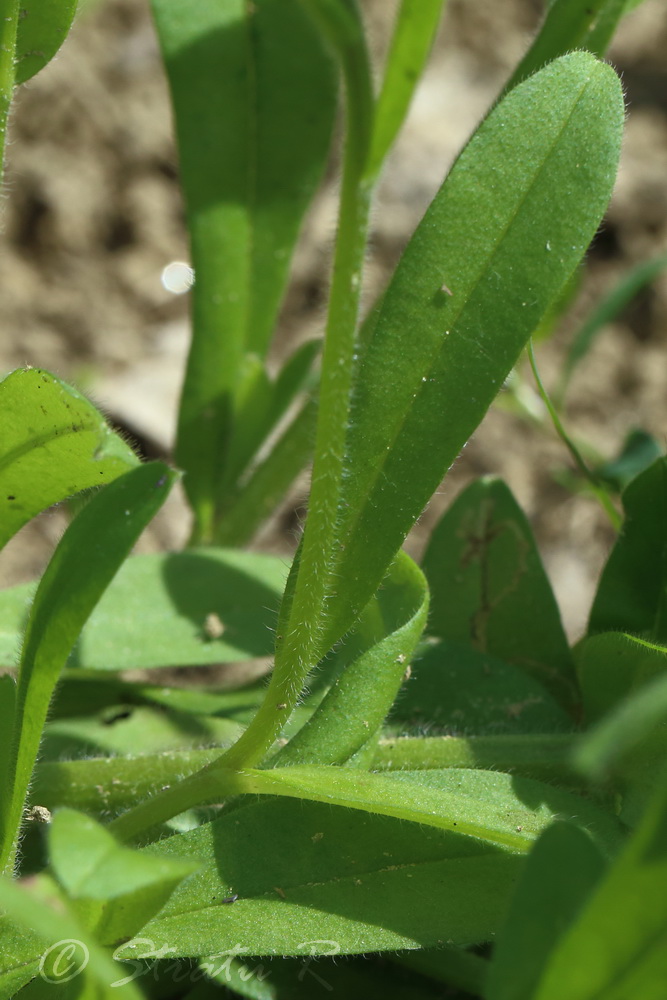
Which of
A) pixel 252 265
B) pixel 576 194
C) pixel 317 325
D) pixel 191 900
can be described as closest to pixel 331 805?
pixel 191 900

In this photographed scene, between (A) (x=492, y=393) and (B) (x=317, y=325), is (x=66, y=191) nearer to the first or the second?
(B) (x=317, y=325)

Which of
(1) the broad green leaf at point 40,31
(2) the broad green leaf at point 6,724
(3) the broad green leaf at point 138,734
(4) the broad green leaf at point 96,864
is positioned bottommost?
(3) the broad green leaf at point 138,734

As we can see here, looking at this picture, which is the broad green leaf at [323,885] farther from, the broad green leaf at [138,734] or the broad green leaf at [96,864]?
the broad green leaf at [138,734]

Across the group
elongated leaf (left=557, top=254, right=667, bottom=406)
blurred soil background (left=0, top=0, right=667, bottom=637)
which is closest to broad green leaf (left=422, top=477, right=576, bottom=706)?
elongated leaf (left=557, top=254, right=667, bottom=406)

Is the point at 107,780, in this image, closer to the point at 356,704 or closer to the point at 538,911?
the point at 356,704

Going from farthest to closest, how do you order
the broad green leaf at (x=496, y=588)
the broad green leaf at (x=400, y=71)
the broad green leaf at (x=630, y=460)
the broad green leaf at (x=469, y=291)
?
1. the broad green leaf at (x=630, y=460)
2. the broad green leaf at (x=496, y=588)
3. the broad green leaf at (x=400, y=71)
4. the broad green leaf at (x=469, y=291)

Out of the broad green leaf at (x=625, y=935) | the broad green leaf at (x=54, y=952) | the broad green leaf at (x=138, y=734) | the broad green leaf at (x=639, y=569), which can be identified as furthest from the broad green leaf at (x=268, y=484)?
the broad green leaf at (x=625, y=935)

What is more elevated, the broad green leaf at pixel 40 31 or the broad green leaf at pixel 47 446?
the broad green leaf at pixel 40 31

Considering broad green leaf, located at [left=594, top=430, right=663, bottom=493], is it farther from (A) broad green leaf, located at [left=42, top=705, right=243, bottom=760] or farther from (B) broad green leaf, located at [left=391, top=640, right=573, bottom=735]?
(A) broad green leaf, located at [left=42, top=705, right=243, bottom=760]
